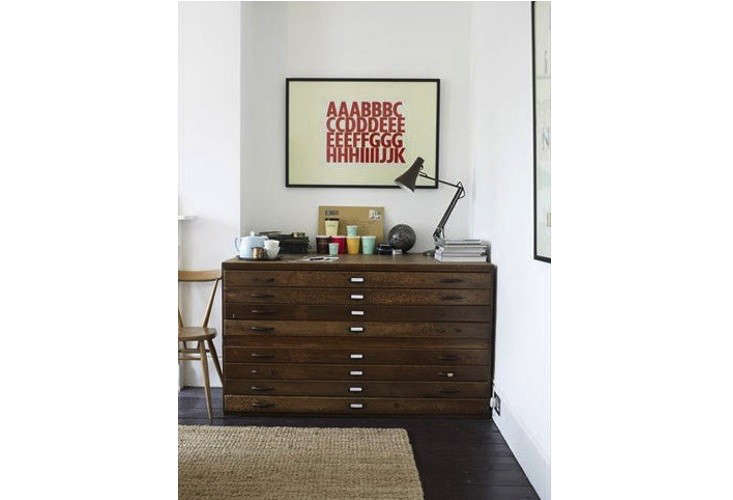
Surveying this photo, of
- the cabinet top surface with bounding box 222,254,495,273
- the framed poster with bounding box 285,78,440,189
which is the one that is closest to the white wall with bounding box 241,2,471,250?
the framed poster with bounding box 285,78,440,189

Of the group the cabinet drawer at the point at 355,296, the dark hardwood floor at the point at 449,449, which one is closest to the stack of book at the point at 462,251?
the cabinet drawer at the point at 355,296

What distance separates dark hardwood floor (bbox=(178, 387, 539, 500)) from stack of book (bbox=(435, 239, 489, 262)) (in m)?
0.84

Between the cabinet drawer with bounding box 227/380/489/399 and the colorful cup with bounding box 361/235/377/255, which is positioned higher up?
the colorful cup with bounding box 361/235/377/255

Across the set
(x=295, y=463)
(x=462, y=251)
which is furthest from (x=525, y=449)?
(x=462, y=251)

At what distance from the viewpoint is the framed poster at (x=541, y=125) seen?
2.66m

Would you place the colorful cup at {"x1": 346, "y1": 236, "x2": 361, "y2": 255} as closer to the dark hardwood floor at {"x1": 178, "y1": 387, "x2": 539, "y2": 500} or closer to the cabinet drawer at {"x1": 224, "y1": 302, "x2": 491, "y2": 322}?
the cabinet drawer at {"x1": 224, "y1": 302, "x2": 491, "y2": 322}

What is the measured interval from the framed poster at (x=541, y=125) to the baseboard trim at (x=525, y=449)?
0.76 m

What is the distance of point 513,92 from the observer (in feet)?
10.6

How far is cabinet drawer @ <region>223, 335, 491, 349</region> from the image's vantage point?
3729 mm

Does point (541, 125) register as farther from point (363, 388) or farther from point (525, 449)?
point (363, 388)

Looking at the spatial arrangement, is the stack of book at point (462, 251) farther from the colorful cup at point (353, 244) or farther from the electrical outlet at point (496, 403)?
the electrical outlet at point (496, 403)

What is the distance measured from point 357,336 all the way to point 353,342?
0.04 m
